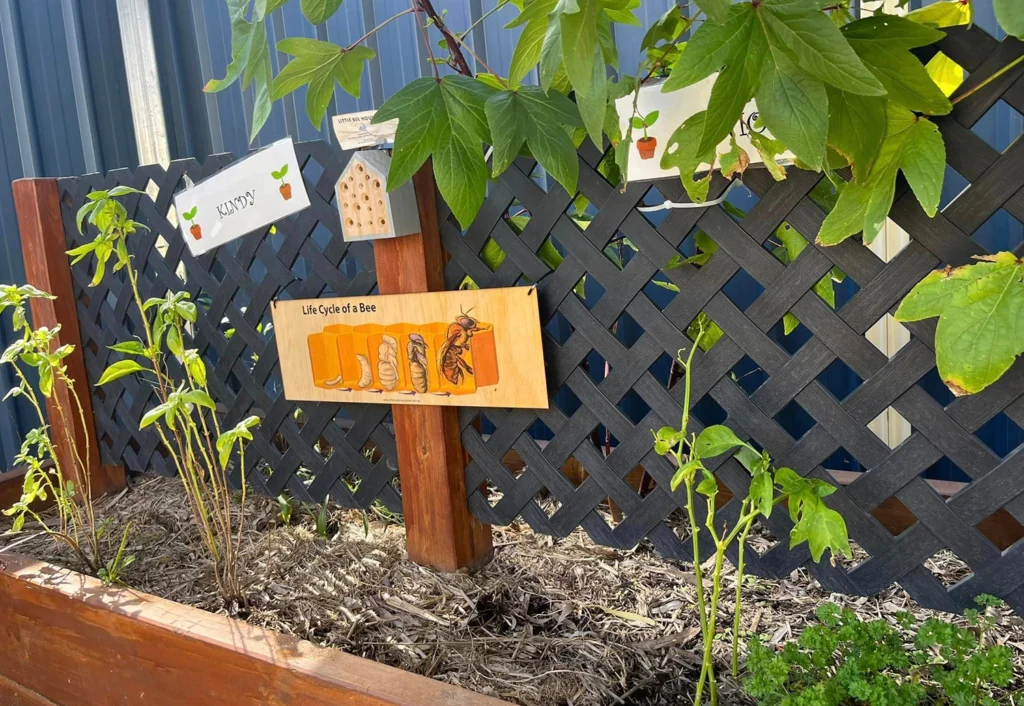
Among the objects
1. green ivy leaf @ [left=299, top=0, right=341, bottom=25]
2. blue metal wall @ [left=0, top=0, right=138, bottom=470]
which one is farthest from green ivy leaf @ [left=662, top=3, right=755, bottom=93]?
blue metal wall @ [left=0, top=0, right=138, bottom=470]

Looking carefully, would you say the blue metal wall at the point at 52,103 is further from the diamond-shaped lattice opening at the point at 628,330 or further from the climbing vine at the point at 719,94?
the climbing vine at the point at 719,94

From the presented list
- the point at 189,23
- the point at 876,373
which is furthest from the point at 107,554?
the point at 189,23

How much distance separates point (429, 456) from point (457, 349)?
0.73 ft

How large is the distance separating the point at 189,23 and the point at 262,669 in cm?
224

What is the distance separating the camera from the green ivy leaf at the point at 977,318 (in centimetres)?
79

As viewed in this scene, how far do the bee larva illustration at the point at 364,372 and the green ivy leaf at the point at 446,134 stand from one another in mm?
534

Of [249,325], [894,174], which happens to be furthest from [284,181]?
[894,174]

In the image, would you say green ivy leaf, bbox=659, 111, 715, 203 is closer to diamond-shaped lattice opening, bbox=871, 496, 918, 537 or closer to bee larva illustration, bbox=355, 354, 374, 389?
bee larva illustration, bbox=355, 354, 374, 389

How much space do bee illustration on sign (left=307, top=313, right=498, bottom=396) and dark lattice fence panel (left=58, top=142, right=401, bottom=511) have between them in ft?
0.30

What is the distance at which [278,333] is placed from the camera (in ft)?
5.07

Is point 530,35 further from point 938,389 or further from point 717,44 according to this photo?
point 938,389

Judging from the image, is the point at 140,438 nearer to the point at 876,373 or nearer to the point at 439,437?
the point at 439,437

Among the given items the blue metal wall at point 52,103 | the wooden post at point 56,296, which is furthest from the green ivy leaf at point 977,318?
the blue metal wall at point 52,103

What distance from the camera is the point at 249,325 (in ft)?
5.51
